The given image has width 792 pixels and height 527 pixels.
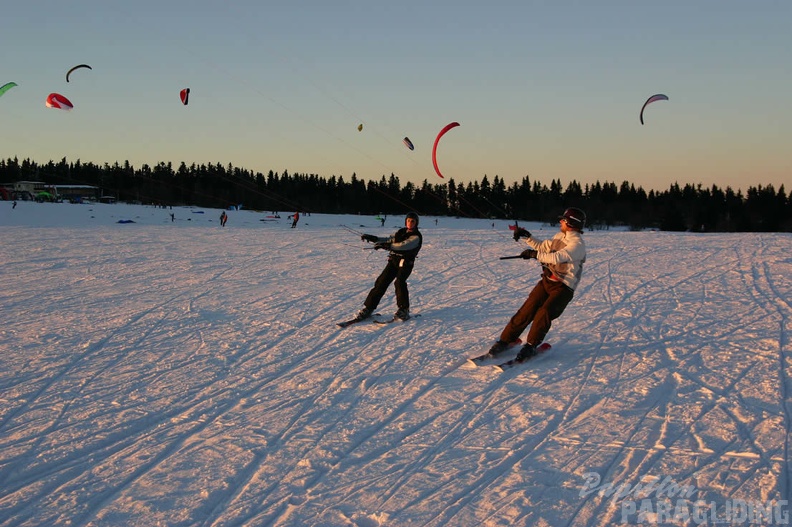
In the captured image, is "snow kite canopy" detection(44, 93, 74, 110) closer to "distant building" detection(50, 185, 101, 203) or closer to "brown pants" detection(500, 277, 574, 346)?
"brown pants" detection(500, 277, 574, 346)

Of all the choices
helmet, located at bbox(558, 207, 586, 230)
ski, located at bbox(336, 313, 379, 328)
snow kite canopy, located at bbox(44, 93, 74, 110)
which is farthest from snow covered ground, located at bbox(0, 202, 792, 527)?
snow kite canopy, located at bbox(44, 93, 74, 110)

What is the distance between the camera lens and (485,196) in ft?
271

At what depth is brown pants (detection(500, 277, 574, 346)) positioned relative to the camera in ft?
21.9

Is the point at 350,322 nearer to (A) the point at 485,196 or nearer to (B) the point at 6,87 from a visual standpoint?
(B) the point at 6,87

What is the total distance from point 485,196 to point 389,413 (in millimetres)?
79044

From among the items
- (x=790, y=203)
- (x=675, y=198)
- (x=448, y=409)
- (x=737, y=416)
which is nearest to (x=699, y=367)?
(x=737, y=416)

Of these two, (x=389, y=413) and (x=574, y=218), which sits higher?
(x=574, y=218)

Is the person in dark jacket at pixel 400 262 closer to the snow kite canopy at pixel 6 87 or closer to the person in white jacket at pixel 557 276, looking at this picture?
the person in white jacket at pixel 557 276

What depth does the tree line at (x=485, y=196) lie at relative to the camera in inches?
3430

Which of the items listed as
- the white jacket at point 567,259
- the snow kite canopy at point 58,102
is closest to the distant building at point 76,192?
the snow kite canopy at point 58,102

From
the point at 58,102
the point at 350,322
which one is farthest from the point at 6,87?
the point at 350,322

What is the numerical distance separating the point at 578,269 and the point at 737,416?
2202 mm

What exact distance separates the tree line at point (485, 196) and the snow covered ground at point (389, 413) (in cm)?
6959

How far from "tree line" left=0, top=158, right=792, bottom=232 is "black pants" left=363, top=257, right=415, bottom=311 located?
228 ft
